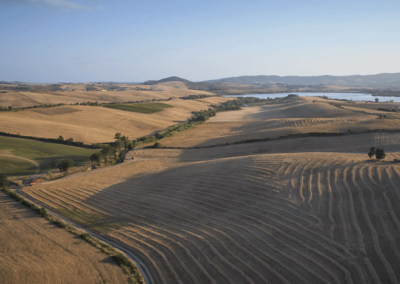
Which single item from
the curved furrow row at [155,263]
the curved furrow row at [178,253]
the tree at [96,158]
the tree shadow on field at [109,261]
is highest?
the tree at [96,158]

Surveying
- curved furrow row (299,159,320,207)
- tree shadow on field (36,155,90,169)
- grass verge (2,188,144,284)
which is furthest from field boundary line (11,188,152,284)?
tree shadow on field (36,155,90,169)

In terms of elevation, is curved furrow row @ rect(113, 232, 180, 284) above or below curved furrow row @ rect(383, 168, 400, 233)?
below

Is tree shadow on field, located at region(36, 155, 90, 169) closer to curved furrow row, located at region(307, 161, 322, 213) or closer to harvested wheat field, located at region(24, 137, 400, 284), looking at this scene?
harvested wheat field, located at region(24, 137, 400, 284)

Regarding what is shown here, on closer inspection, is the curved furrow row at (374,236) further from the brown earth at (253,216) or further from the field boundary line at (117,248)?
the field boundary line at (117,248)

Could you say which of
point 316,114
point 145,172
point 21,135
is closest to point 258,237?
point 145,172

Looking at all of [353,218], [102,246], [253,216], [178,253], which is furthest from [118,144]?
[353,218]

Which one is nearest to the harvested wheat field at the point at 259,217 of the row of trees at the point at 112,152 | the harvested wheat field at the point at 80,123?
the row of trees at the point at 112,152

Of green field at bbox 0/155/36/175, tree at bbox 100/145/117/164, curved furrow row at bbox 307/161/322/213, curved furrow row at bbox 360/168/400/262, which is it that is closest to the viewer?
curved furrow row at bbox 360/168/400/262
